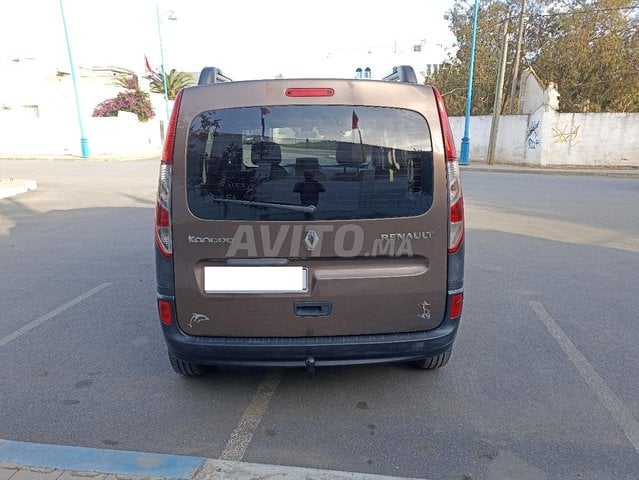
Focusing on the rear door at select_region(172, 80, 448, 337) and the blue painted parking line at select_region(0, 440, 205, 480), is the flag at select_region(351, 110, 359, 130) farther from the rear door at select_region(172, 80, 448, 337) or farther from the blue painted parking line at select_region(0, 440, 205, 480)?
the blue painted parking line at select_region(0, 440, 205, 480)

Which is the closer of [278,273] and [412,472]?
[412,472]

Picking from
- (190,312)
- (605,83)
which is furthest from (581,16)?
(190,312)

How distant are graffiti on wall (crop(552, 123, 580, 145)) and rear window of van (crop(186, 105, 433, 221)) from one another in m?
20.1

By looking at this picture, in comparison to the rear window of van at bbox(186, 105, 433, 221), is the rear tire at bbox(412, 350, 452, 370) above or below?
below

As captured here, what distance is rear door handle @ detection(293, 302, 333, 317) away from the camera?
2.47m

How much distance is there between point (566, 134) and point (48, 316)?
21.0 metres

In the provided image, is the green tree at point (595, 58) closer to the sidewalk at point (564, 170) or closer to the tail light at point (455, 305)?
the sidewalk at point (564, 170)

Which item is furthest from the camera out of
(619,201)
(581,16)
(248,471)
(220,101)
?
(581,16)

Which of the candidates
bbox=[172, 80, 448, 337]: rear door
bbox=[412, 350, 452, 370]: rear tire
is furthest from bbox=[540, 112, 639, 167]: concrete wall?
bbox=[172, 80, 448, 337]: rear door

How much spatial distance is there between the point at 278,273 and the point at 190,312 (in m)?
0.56

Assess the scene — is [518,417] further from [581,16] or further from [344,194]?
[581,16]

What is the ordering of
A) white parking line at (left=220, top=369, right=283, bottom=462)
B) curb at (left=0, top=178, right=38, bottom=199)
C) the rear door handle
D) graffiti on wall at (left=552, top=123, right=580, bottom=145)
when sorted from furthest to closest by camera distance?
1. graffiti on wall at (left=552, top=123, right=580, bottom=145)
2. curb at (left=0, top=178, right=38, bottom=199)
3. the rear door handle
4. white parking line at (left=220, top=369, right=283, bottom=462)

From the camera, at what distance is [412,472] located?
2.21 m

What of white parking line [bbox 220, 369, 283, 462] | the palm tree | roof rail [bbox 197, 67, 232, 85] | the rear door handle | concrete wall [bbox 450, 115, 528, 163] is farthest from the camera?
the palm tree
